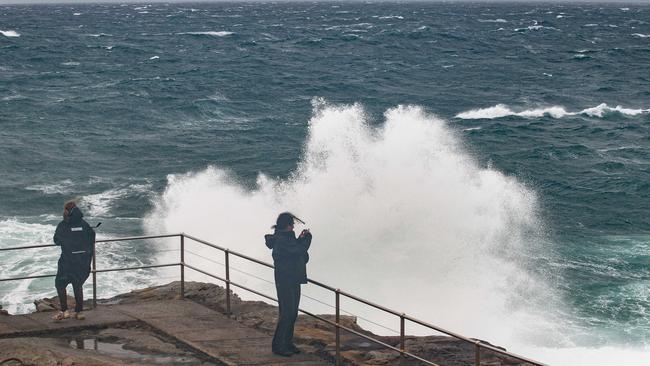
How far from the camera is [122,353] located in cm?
953

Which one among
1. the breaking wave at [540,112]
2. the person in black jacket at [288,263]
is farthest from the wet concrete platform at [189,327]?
the breaking wave at [540,112]

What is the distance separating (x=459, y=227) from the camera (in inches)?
1025

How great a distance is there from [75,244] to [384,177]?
1972cm

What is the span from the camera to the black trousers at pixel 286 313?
954cm

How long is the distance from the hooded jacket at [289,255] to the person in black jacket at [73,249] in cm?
202

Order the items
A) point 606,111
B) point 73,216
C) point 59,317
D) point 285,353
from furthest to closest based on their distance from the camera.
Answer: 1. point 606,111
2. point 59,317
3. point 73,216
4. point 285,353

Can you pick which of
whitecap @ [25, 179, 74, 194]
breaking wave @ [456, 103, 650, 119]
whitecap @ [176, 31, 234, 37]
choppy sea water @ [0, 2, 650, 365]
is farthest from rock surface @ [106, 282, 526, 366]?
whitecap @ [176, 31, 234, 37]

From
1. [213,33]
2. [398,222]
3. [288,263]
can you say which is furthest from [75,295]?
[213,33]

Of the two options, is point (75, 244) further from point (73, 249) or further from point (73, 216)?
point (73, 216)

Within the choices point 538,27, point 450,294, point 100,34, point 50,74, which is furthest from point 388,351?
point 538,27

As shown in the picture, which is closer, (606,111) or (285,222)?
(285,222)

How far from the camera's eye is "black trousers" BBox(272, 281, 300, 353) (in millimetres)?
9539

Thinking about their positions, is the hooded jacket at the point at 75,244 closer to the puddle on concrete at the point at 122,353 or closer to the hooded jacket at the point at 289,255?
the puddle on concrete at the point at 122,353

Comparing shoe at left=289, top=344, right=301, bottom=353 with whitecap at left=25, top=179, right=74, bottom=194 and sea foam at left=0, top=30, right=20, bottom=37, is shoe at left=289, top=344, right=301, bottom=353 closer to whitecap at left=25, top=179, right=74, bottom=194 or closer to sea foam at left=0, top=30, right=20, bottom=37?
whitecap at left=25, top=179, right=74, bottom=194
